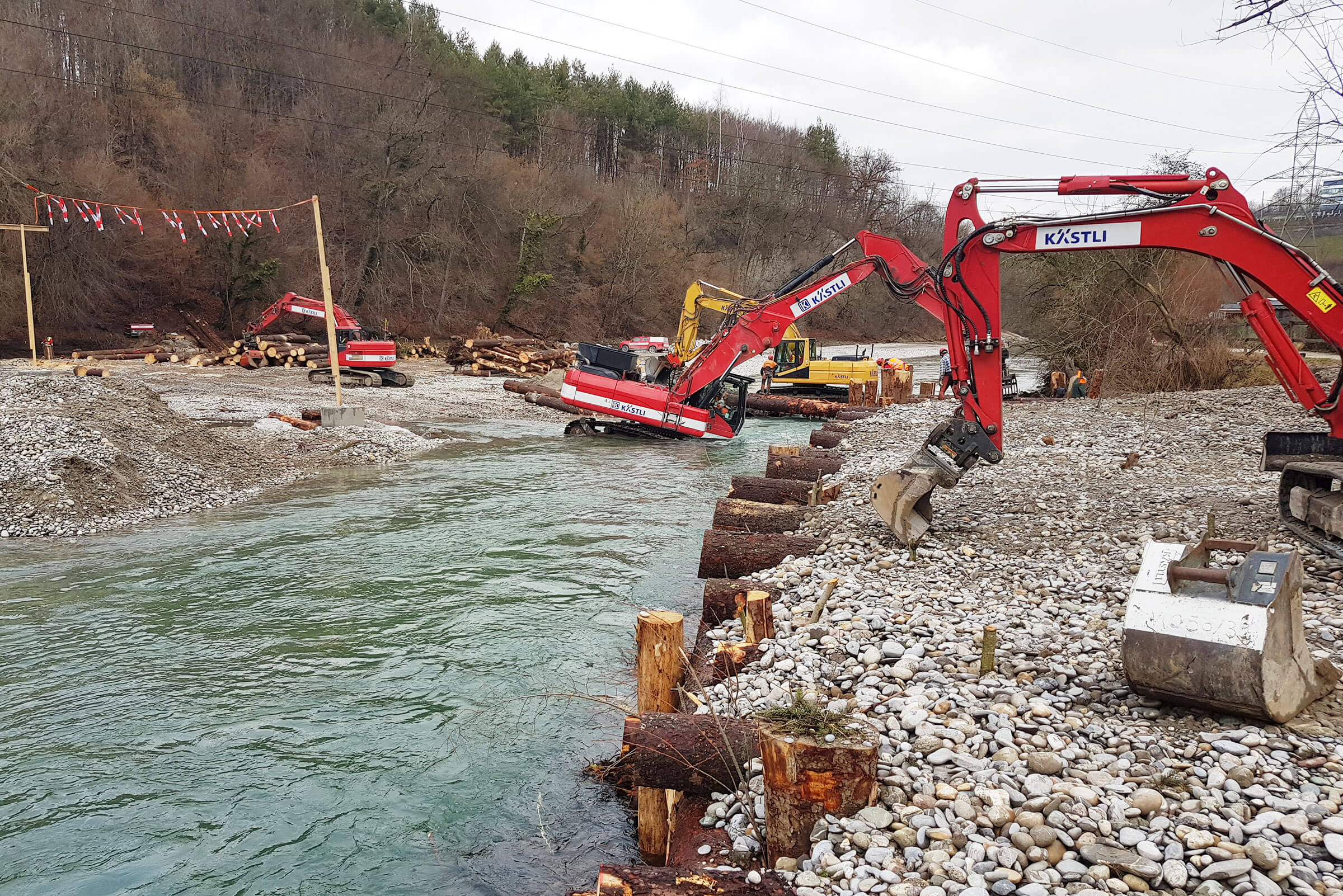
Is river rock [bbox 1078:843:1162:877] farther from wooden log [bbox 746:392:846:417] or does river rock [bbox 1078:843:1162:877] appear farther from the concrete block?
wooden log [bbox 746:392:846:417]

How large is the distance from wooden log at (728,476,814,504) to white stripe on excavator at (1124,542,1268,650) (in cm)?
659

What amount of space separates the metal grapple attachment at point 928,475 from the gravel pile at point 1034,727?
0.88 feet

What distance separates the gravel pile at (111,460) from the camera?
37.8 ft

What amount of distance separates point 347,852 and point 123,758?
1.98 meters

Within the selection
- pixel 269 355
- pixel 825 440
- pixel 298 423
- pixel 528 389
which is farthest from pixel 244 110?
pixel 825 440

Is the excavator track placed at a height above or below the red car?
below

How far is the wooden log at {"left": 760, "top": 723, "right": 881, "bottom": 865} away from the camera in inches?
155

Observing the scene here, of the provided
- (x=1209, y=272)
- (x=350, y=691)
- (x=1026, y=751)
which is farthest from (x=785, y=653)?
(x=1209, y=272)

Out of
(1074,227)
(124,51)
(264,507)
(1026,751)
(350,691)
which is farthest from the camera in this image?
(124,51)

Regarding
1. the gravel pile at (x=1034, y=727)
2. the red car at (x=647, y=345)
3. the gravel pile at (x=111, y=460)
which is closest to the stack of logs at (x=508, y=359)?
the red car at (x=647, y=345)

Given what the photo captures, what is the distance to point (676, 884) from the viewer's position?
3600mm

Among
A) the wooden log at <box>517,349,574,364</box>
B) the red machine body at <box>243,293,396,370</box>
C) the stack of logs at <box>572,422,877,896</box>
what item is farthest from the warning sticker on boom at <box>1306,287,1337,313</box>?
the wooden log at <box>517,349,574,364</box>

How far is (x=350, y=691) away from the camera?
21.8ft

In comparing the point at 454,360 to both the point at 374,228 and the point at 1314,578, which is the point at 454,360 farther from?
the point at 1314,578
